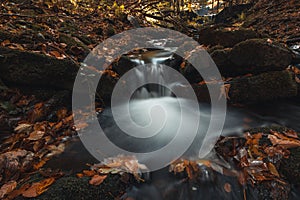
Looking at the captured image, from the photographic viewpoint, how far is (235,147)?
278 cm

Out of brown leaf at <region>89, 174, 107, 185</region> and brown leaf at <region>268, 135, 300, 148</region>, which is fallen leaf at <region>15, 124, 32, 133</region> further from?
brown leaf at <region>268, 135, 300, 148</region>

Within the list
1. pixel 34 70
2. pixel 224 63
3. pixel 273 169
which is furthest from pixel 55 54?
pixel 273 169

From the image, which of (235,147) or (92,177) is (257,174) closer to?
(235,147)

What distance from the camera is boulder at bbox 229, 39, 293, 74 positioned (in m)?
4.27

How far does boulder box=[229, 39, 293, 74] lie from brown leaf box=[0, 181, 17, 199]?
4888 millimetres

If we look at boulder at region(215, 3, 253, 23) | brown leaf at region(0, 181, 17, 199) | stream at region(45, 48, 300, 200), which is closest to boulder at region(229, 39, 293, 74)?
stream at region(45, 48, 300, 200)

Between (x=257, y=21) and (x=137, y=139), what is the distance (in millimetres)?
10338

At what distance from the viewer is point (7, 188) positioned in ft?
7.13

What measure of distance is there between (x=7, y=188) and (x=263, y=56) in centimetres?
513

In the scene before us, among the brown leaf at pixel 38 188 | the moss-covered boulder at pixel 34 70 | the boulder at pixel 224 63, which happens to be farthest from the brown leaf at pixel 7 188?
the boulder at pixel 224 63

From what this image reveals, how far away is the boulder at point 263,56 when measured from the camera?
4266 mm

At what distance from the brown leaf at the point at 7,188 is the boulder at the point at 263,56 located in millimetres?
4888

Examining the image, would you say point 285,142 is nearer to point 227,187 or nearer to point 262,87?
point 227,187

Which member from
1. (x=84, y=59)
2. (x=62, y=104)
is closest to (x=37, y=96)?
(x=62, y=104)
